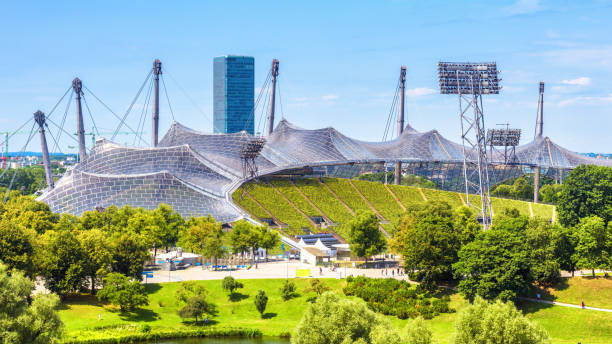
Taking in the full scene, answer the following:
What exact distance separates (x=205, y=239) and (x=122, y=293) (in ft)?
58.5

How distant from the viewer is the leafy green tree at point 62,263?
59375 mm

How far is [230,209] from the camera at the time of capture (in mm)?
93688

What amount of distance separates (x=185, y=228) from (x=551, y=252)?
135 feet

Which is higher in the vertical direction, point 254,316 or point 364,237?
point 364,237

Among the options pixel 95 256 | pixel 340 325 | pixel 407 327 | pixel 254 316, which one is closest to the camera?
pixel 407 327

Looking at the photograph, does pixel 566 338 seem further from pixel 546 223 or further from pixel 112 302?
pixel 112 302

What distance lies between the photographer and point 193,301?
58062mm

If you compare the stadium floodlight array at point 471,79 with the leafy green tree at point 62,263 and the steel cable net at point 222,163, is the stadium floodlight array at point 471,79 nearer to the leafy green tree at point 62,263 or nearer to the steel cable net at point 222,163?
the steel cable net at point 222,163

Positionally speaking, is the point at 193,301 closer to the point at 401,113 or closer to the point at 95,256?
the point at 95,256

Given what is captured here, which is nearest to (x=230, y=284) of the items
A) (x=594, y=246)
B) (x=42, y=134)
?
(x=594, y=246)

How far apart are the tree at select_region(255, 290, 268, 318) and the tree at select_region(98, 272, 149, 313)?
9403mm

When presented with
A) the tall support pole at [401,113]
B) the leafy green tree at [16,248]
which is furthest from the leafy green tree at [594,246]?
the tall support pole at [401,113]

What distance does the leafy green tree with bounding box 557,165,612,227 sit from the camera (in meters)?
71.6

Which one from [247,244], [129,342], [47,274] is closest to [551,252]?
[247,244]
